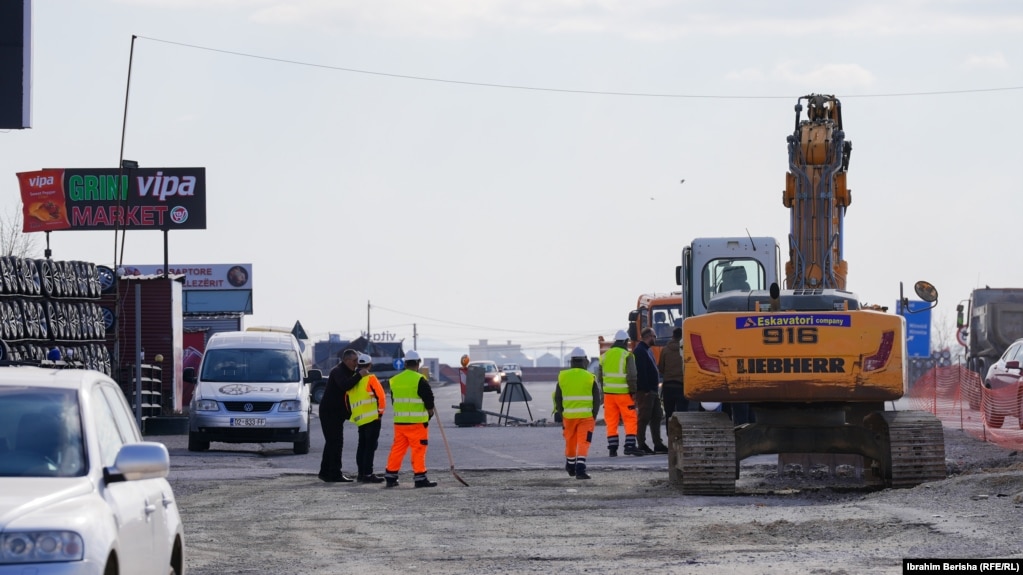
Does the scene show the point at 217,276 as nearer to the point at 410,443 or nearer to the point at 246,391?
the point at 246,391

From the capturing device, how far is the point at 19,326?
79.4ft

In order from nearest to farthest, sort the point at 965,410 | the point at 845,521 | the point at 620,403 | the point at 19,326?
the point at 845,521
the point at 620,403
the point at 19,326
the point at 965,410

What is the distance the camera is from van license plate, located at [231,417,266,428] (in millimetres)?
24969

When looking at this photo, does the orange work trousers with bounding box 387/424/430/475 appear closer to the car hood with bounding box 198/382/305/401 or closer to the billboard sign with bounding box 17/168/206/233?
the car hood with bounding box 198/382/305/401

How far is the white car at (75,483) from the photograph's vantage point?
610 centimetres

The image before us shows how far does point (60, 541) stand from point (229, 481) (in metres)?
13.4

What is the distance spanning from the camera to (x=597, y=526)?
13.3 meters

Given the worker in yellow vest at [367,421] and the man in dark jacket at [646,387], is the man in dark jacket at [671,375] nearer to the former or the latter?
the man in dark jacket at [646,387]

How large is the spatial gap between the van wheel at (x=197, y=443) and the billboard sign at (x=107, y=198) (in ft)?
90.7

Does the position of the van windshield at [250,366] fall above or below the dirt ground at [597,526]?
above

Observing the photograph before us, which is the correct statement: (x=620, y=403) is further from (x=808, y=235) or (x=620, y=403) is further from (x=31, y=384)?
(x=31, y=384)

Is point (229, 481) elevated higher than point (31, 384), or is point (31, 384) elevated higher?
point (31, 384)

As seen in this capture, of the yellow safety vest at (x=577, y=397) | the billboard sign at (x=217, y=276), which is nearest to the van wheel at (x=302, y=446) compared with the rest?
the yellow safety vest at (x=577, y=397)

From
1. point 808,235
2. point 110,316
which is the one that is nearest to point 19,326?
point 110,316
